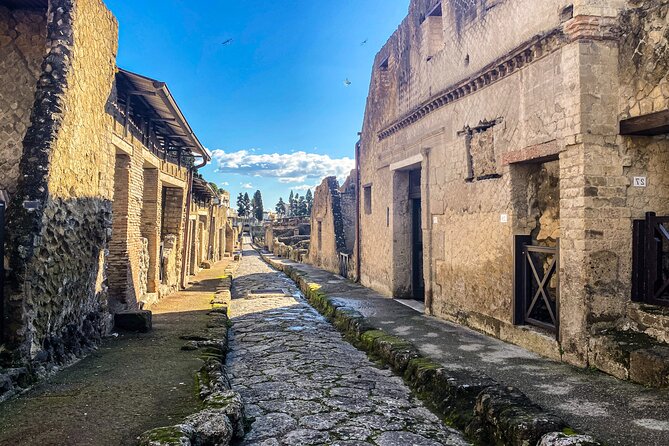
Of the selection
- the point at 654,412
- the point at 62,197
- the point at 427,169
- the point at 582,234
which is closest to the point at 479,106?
the point at 427,169

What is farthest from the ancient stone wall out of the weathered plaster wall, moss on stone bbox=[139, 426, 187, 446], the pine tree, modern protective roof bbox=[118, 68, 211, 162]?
the pine tree

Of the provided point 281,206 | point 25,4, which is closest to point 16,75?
point 25,4

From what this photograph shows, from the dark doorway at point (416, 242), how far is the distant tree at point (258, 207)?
70.2m

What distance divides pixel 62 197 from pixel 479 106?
5865 mm

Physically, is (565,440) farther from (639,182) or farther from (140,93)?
(140,93)

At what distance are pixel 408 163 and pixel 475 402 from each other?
266 inches

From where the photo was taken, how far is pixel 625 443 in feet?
10.5

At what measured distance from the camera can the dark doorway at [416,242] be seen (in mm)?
11266

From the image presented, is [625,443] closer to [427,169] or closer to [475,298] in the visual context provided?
[475,298]

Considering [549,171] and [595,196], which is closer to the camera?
[595,196]

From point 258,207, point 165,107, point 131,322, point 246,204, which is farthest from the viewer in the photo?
point 246,204

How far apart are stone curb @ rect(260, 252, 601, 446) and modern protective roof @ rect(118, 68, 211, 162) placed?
17.5 feet

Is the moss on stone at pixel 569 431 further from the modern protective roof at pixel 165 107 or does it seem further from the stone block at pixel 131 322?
the modern protective roof at pixel 165 107

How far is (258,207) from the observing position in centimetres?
8106
